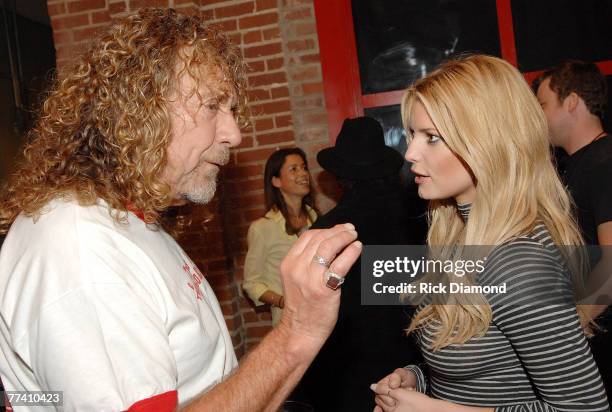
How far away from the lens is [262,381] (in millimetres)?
1063

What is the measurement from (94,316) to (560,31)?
3467 millimetres

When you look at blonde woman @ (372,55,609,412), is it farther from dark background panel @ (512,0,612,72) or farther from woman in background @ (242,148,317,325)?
dark background panel @ (512,0,612,72)

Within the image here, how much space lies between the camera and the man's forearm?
1.04 metres

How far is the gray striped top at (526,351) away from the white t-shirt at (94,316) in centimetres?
66

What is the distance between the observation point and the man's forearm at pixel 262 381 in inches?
40.9

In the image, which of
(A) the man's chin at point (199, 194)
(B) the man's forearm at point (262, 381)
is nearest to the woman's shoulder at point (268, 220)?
(A) the man's chin at point (199, 194)

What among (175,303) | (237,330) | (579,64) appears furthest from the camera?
(237,330)

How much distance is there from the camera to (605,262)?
2.24 m

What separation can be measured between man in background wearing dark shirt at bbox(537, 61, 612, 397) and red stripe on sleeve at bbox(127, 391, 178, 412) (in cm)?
160

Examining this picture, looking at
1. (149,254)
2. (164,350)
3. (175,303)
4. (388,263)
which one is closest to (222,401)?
(164,350)

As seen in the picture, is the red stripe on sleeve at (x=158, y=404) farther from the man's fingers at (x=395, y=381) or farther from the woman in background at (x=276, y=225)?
the woman in background at (x=276, y=225)

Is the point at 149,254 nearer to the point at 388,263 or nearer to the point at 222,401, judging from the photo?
the point at 222,401

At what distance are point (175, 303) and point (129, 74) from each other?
0.55 m

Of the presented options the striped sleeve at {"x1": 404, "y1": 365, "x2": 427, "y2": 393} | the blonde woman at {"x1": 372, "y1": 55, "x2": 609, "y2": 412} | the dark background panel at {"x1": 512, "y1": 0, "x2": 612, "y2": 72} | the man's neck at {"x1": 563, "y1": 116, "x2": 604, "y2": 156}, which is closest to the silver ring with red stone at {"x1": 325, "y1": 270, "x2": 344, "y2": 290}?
the blonde woman at {"x1": 372, "y1": 55, "x2": 609, "y2": 412}
